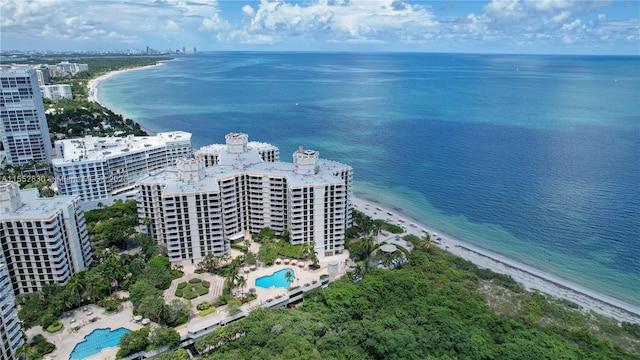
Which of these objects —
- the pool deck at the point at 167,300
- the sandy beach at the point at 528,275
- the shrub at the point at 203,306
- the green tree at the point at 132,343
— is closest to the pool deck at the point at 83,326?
the pool deck at the point at 167,300

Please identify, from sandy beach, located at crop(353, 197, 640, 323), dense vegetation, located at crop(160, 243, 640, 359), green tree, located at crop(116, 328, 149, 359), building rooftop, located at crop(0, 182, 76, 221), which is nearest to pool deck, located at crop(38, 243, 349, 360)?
green tree, located at crop(116, 328, 149, 359)

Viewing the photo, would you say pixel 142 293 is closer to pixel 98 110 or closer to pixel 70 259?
pixel 70 259

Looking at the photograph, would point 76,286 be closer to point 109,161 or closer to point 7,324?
point 7,324

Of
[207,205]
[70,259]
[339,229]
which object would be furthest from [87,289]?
[339,229]

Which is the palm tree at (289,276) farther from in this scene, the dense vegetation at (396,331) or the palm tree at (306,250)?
the palm tree at (306,250)

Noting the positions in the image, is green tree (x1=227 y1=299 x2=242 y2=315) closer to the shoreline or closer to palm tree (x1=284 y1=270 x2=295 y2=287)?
palm tree (x1=284 y1=270 x2=295 y2=287)

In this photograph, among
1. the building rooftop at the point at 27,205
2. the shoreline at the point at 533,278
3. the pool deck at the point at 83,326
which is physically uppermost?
the building rooftop at the point at 27,205
